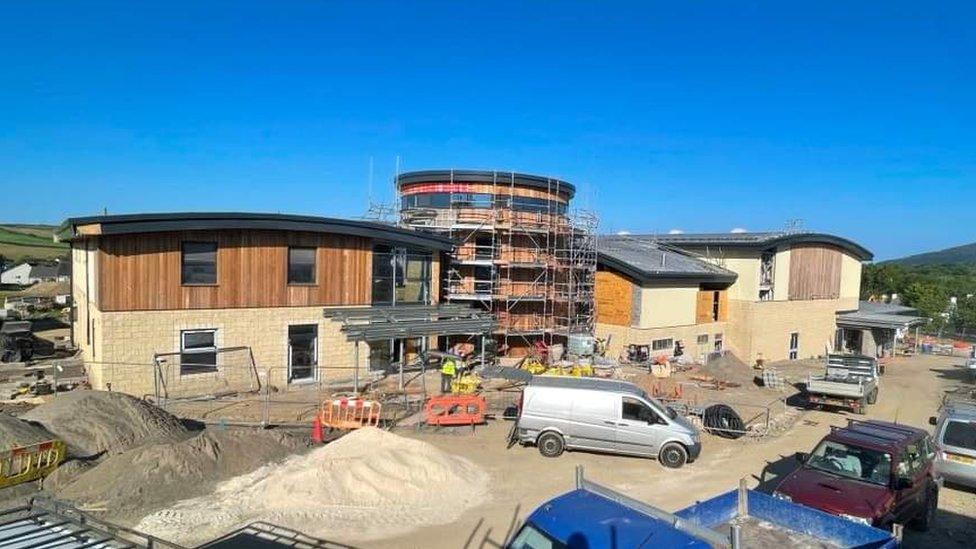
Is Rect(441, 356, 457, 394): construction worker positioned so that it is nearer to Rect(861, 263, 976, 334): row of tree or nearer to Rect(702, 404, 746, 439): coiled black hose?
Rect(702, 404, 746, 439): coiled black hose

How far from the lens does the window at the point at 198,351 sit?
2084cm

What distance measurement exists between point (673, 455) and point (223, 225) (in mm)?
16250

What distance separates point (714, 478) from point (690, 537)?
900 centimetres

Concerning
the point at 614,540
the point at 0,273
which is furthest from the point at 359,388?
the point at 0,273

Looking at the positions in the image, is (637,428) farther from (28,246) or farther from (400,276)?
(28,246)

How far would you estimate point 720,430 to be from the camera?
1931 centimetres

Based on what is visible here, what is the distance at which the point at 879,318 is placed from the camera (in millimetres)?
44531

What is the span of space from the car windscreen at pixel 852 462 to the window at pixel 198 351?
18139 millimetres

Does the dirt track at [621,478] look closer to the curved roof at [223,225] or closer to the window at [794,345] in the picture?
the curved roof at [223,225]

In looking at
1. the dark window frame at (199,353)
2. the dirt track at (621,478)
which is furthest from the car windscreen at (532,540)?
the dark window frame at (199,353)

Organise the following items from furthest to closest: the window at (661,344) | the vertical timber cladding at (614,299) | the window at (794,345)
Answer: the window at (794,345)
the window at (661,344)
the vertical timber cladding at (614,299)

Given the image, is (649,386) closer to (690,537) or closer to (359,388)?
(359,388)

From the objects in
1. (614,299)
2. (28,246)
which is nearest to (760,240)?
(614,299)

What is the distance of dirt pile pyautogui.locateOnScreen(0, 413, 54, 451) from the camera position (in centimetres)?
1273
